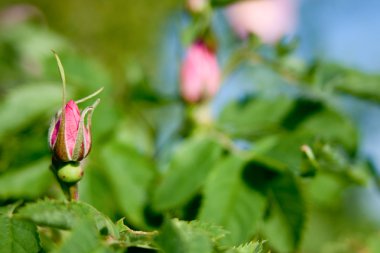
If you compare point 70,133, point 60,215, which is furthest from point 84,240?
point 70,133

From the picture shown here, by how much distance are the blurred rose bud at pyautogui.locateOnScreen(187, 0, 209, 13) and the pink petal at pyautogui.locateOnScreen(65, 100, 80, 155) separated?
0.52 m

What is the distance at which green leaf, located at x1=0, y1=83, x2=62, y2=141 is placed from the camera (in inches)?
46.8

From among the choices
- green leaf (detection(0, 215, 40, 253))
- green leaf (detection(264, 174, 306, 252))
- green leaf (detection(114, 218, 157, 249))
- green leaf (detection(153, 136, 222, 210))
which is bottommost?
green leaf (detection(264, 174, 306, 252))

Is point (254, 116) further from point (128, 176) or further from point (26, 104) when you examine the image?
point (26, 104)

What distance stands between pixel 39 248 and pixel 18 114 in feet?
1.99

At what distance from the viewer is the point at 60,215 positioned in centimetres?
56

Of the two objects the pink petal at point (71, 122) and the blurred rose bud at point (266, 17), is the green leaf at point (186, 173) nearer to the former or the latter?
the pink petal at point (71, 122)

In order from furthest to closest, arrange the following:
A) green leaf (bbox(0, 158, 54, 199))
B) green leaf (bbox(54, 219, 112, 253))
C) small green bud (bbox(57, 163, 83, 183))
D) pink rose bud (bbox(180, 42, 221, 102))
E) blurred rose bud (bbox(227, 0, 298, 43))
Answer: blurred rose bud (bbox(227, 0, 298, 43))
pink rose bud (bbox(180, 42, 221, 102))
green leaf (bbox(0, 158, 54, 199))
small green bud (bbox(57, 163, 83, 183))
green leaf (bbox(54, 219, 112, 253))

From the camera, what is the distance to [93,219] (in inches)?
22.5

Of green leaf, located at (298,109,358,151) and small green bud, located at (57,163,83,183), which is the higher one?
small green bud, located at (57,163,83,183)

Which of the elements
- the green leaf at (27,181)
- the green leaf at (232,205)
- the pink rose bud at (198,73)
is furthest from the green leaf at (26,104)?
the green leaf at (232,205)

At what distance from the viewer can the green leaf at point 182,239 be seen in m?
0.53

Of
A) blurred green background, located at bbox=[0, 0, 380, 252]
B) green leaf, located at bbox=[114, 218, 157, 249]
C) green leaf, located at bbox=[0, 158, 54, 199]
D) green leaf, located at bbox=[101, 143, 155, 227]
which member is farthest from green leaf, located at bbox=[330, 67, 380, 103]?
green leaf, located at bbox=[114, 218, 157, 249]

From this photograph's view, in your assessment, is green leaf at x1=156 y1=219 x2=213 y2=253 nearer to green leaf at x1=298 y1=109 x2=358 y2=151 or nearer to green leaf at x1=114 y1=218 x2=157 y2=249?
green leaf at x1=114 y1=218 x2=157 y2=249
